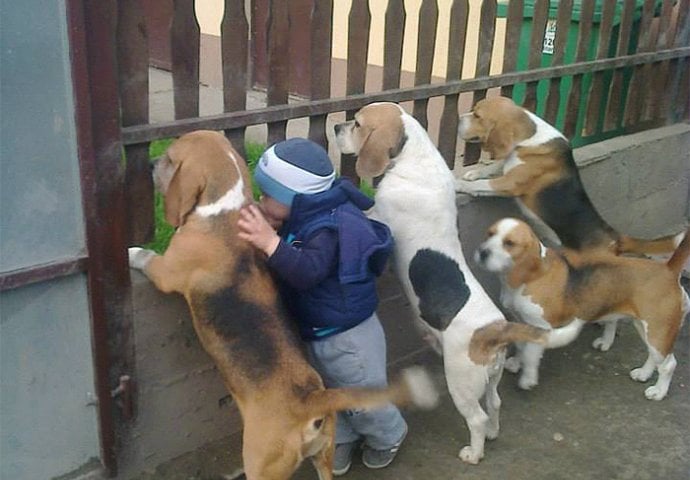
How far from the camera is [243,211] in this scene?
3.44m

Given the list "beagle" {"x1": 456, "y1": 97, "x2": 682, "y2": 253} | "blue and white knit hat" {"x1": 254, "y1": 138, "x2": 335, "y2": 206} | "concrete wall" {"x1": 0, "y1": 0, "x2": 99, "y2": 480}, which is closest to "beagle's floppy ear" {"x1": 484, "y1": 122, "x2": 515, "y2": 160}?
"beagle" {"x1": 456, "y1": 97, "x2": 682, "y2": 253}

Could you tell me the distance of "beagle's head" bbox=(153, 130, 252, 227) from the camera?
134 inches

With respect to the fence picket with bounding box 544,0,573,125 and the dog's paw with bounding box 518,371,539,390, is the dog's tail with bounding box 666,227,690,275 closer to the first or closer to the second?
the dog's paw with bounding box 518,371,539,390

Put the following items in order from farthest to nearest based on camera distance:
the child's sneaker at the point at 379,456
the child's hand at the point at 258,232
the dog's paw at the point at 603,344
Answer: the dog's paw at the point at 603,344 < the child's sneaker at the point at 379,456 < the child's hand at the point at 258,232

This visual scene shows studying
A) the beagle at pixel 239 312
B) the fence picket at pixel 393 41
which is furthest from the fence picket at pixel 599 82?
the beagle at pixel 239 312

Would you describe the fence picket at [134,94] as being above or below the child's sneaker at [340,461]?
above

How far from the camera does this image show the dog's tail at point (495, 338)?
3691 millimetres

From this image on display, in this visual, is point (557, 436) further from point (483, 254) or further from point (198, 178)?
point (198, 178)

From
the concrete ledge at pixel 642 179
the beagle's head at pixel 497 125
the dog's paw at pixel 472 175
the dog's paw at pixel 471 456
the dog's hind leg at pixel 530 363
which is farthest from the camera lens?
the concrete ledge at pixel 642 179

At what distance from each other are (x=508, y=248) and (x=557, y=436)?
3.44ft

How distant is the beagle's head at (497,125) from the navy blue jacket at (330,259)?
1.46 meters

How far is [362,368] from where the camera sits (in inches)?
148

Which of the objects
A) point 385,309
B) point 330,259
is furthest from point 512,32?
point 330,259

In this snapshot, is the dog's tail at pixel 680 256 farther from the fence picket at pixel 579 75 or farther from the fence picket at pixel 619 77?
the fence picket at pixel 619 77
